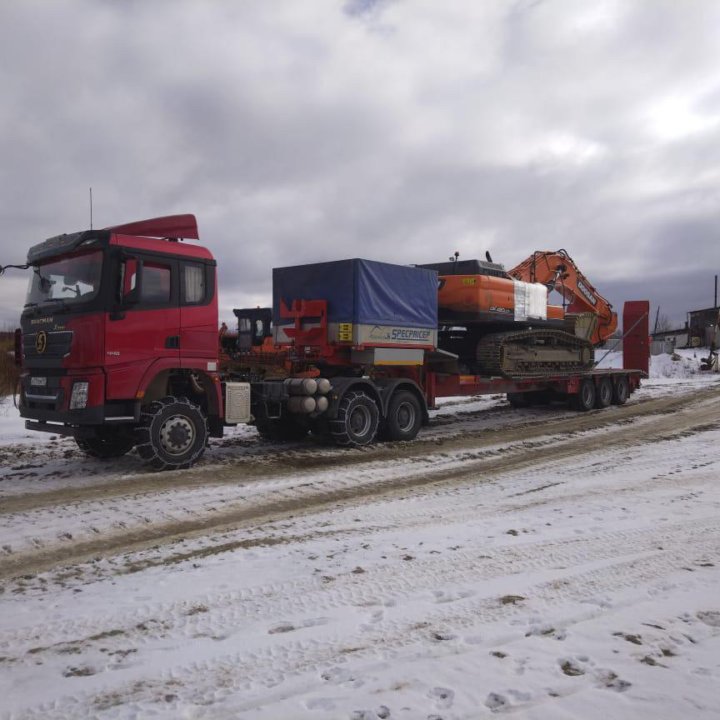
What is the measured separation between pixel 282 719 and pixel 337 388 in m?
7.45

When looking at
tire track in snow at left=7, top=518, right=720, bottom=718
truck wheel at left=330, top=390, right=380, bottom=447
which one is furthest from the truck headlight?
tire track in snow at left=7, top=518, right=720, bottom=718

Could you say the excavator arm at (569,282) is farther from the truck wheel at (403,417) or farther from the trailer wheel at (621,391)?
the truck wheel at (403,417)

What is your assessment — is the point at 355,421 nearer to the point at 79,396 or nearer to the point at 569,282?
the point at 79,396

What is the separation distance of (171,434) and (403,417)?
432 cm

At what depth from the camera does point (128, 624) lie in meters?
3.69

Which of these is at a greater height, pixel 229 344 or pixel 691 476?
pixel 229 344

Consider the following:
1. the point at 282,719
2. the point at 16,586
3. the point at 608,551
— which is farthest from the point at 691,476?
the point at 16,586

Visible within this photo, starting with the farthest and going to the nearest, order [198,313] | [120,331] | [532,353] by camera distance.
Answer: [532,353], [198,313], [120,331]

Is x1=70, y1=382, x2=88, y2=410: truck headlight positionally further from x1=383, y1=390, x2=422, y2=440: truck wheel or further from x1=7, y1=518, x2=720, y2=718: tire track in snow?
x1=383, y1=390, x2=422, y2=440: truck wheel

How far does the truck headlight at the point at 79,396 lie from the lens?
299 inches

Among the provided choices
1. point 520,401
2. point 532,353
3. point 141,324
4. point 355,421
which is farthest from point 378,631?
point 520,401

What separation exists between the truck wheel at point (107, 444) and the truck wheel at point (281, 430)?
89.6 inches

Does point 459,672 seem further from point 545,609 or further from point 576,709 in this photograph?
point 545,609

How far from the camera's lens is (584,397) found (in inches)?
637
